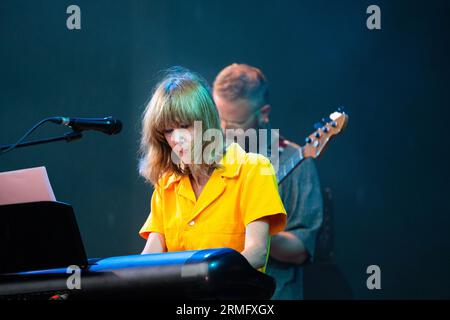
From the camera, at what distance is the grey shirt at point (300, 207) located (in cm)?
376

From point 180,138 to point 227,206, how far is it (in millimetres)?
288

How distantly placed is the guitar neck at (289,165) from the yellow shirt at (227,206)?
1091 millimetres

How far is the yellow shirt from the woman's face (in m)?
0.16

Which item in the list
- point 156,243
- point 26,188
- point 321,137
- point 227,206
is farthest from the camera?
point 321,137

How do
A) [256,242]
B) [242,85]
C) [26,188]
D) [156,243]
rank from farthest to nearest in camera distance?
[242,85]
[156,243]
[256,242]
[26,188]

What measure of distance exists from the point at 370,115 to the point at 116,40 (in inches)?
66.3

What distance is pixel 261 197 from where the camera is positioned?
2475 mm

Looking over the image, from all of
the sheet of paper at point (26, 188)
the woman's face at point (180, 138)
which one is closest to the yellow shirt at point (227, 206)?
the woman's face at point (180, 138)

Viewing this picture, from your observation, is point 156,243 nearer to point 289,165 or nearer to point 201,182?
point 201,182

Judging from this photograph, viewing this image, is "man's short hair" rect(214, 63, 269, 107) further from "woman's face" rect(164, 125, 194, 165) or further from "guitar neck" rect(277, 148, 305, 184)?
"woman's face" rect(164, 125, 194, 165)

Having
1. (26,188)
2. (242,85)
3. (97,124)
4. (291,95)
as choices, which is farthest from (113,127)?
(291,95)

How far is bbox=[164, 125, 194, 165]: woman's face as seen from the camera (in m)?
2.48
